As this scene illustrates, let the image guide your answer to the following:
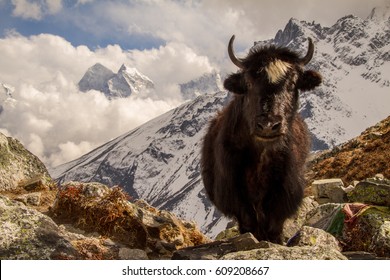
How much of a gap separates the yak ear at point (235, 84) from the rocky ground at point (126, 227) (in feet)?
9.53

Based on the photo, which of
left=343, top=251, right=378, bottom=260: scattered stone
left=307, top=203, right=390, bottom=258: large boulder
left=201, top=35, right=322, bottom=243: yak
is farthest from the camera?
left=201, top=35, right=322, bottom=243: yak

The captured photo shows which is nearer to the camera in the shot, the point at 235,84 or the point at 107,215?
the point at 107,215

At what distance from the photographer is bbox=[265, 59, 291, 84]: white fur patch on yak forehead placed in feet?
28.9

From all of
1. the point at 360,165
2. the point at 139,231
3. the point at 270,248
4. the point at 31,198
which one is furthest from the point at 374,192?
the point at 360,165

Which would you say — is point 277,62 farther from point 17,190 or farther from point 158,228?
point 17,190

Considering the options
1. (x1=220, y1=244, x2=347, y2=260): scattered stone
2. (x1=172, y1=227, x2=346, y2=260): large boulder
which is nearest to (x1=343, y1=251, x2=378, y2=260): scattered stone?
(x1=172, y1=227, x2=346, y2=260): large boulder

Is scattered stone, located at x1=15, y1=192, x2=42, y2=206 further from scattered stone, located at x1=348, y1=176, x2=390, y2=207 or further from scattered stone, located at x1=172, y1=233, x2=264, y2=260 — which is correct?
scattered stone, located at x1=348, y1=176, x2=390, y2=207

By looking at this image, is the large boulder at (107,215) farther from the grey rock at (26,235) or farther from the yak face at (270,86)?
the yak face at (270,86)

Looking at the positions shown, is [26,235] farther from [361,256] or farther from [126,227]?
[361,256]

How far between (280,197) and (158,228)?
2.62m

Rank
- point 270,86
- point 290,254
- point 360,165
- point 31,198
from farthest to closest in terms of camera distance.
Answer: point 360,165 → point 31,198 → point 270,86 → point 290,254

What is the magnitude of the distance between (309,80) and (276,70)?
1216mm

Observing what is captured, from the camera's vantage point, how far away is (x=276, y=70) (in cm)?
900

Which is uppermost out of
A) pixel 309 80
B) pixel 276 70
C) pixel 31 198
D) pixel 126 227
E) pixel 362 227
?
pixel 309 80
